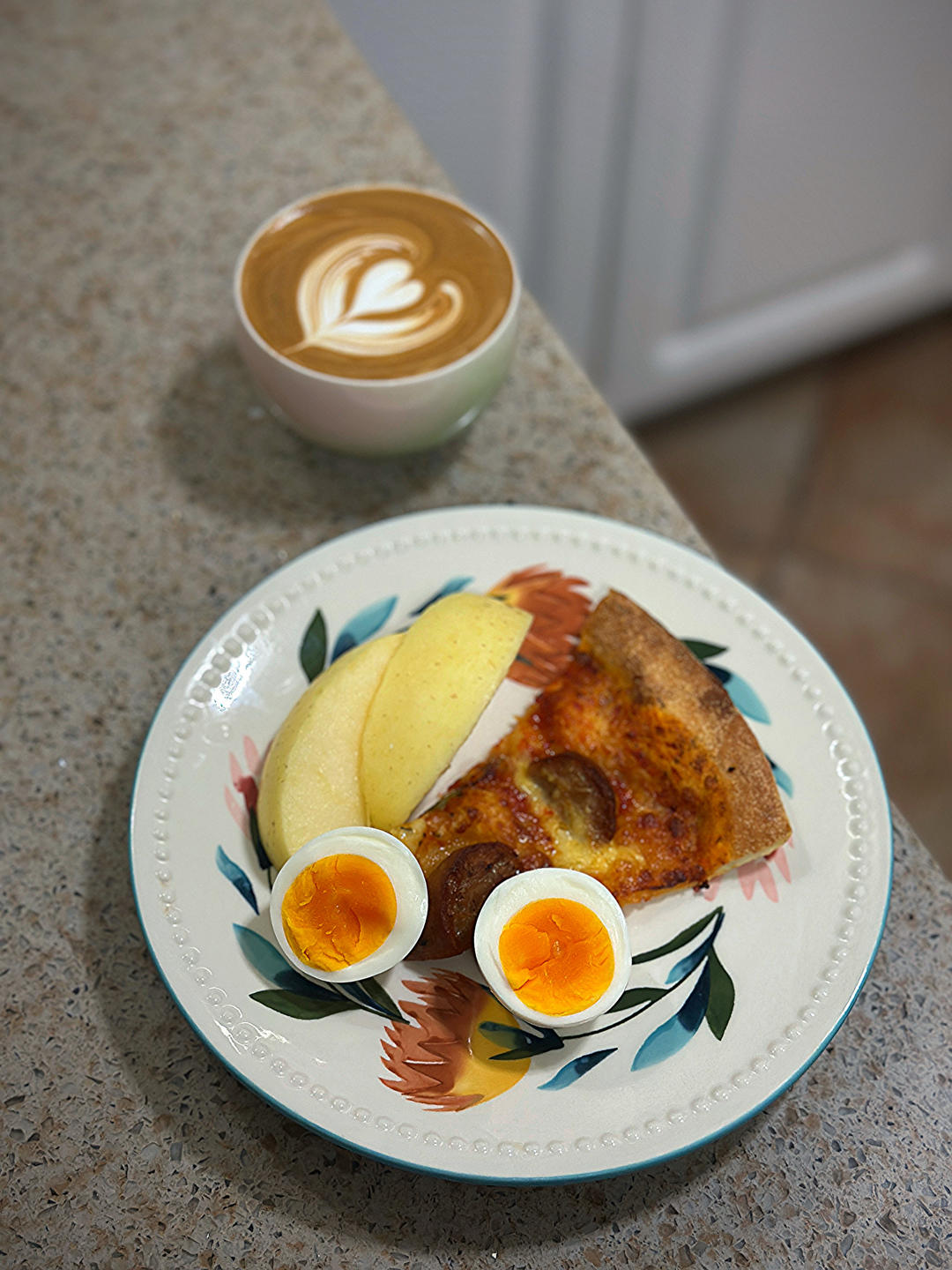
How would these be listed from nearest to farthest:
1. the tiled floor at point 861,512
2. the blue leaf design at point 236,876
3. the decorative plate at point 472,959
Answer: the decorative plate at point 472,959 < the blue leaf design at point 236,876 < the tiled floor at point 861,512

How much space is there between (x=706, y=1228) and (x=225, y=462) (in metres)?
0.92

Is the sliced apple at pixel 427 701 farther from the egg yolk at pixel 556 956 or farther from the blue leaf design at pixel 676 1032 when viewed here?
the blue leaf design at pixel 676 1032

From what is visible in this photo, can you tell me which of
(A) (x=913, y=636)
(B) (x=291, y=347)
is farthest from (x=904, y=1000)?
(A) (x=913, y=636)

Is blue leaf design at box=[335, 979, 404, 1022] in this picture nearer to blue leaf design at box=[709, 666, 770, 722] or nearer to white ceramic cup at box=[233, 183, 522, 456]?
blue leaf design at box=[709, 666, 770, 722]

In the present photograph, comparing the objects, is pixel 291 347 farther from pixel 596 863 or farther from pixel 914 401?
pixel 914 401

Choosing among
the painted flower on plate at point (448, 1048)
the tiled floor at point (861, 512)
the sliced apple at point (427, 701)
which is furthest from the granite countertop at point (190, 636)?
the tiled floor at point (861, 512)

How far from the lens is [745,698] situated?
1.01 metres

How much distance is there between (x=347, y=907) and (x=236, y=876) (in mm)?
112

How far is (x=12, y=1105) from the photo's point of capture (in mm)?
889

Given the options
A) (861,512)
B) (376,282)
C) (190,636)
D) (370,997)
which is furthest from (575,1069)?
(861,512)

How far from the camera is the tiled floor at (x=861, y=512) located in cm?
246

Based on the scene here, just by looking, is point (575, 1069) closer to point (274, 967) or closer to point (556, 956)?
point (556, 956)

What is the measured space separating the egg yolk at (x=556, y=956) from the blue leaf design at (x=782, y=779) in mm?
217

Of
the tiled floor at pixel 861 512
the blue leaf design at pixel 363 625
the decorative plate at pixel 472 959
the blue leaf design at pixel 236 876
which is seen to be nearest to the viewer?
the decorative plate at pixel 472 959
